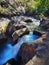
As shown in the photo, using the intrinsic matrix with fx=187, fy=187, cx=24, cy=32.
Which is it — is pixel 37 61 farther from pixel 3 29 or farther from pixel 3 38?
pixel 3 29

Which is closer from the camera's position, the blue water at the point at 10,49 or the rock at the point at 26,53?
the rock at the point at 26,53

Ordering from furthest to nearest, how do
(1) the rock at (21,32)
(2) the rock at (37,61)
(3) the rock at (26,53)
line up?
(1) the rock at (21,32) < (3) the rock at (26,53) < (2) the rock at (37,61)

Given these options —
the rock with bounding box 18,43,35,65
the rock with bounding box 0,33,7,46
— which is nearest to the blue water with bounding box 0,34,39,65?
the rock with bounding box 0,33,7,46

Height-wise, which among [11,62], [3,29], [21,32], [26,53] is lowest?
[3,29]

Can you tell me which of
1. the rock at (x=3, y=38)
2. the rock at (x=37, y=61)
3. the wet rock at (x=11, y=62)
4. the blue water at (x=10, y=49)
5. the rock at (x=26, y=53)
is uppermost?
the rock at (x=37, y=61)

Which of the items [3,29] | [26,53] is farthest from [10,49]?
[26,53]

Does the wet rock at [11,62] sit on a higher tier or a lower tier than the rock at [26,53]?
lower

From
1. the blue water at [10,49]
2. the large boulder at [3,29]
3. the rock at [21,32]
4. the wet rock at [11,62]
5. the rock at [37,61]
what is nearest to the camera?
the rock at [37,61]

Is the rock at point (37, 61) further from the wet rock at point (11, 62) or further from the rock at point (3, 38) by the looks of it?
the rock at point (3, 38)

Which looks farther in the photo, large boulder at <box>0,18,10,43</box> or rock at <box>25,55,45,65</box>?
large boulder at <box>0,18,10,43</box>

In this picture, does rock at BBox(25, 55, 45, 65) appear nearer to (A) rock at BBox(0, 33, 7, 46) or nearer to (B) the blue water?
(B) the blue water

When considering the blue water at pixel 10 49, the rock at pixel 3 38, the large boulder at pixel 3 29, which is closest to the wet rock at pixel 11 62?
the blue water at pixel 10 49

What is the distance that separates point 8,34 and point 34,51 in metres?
12.6

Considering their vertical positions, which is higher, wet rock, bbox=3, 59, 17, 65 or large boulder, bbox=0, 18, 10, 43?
wet rock, bbox=3, 59, 17, 65
